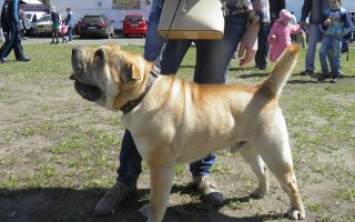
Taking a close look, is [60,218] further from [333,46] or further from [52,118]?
[333,46]

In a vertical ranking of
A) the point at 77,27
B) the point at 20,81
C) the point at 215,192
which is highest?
the point at 215,192

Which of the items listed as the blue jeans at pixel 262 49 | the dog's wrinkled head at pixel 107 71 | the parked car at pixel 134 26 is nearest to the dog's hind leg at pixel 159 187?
the dog's wrinkled head at pixel 107 71

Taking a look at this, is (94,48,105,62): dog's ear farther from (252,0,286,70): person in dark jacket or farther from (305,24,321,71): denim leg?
(305,24,321,71): denim leg

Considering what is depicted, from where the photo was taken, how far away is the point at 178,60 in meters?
3.71

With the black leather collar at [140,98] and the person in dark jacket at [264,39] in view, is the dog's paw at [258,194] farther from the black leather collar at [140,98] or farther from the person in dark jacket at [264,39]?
the person in dark jacket at [264,39]

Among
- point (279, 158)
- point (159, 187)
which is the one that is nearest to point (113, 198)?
point (159, 187)

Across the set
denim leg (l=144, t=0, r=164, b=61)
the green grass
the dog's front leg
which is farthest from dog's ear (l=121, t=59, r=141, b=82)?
the green grass

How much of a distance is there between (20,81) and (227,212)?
7165 millimetres

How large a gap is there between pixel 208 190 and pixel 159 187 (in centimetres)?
80

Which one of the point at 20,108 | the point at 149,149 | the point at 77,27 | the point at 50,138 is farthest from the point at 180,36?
the point at 77,27

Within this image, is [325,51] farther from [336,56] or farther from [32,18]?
[32,18]

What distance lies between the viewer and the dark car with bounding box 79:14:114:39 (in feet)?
105

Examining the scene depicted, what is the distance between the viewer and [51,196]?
386 centimetres

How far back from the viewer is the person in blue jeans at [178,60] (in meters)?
3.64
